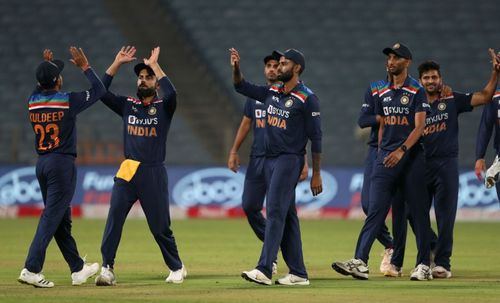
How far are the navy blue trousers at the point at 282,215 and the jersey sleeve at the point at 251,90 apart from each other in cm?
65

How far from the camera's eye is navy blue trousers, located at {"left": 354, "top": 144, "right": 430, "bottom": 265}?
37.6 ft

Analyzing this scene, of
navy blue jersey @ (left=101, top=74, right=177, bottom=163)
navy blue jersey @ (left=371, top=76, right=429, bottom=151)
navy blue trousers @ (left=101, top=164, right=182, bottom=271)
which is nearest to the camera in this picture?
navy blue trousers @ (left=101, top=164, right=182, bottom=271)

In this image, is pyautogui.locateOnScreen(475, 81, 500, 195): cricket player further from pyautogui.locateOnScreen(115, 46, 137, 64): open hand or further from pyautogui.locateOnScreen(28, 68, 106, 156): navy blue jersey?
pyautogui.locateOnScreen(28, 68, 106, 156): navy blue jersey

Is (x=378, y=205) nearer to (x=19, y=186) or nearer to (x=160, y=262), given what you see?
(x=160, y=262)

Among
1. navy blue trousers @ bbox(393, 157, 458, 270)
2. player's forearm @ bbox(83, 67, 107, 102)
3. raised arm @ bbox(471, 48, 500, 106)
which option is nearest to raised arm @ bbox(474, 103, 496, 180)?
raised arm @ bbox(471, 48, 500, 106)

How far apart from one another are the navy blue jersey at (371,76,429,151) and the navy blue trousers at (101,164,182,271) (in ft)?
7.72

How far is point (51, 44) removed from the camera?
30.9 meters

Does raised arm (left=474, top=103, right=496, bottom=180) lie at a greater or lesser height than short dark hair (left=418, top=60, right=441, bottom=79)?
lesser

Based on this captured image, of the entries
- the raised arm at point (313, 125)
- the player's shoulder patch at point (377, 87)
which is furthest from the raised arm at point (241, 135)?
the raised arm at point (313, 125)

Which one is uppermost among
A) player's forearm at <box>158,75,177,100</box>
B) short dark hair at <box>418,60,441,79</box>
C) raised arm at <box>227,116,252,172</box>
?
short dark hair at <box>418,60,441,79</box>

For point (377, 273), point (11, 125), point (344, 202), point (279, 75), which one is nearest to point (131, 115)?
point (279, 75)

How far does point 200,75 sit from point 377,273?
737 inches

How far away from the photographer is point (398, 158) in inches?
441

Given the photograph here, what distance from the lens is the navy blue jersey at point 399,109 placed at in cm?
1136
